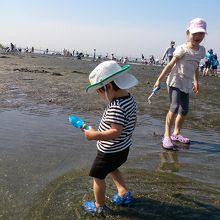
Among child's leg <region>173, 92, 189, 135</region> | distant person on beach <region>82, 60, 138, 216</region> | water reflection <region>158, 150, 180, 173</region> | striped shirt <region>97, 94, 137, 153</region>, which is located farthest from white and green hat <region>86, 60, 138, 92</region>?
child's leg <region>173, 92, 189, 135</region>

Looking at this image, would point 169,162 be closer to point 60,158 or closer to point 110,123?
point 60,158

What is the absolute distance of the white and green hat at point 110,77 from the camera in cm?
343

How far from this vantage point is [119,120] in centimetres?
337

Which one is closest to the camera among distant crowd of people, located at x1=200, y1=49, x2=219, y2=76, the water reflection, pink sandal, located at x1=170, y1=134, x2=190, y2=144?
the water reflection

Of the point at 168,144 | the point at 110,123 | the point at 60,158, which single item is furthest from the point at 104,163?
the point at 168,144

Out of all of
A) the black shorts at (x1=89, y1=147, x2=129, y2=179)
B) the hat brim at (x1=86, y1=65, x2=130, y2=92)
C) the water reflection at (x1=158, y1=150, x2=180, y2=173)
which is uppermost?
the hat brim at (x1=86, y1=65, x2=130, y2=92)

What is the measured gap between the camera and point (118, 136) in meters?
3.40

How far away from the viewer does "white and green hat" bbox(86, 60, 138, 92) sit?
11.3 feet

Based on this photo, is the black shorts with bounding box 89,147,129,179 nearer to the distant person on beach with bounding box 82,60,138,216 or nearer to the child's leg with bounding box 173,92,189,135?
the distant person on beach with bounding box 82,60,138,216

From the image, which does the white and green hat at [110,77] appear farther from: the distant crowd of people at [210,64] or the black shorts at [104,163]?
the distant crowd of people at [210,64]

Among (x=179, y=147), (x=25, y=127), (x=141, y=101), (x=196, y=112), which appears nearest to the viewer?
(x=179, y=147)

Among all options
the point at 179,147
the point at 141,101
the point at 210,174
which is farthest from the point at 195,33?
the point at 141,101

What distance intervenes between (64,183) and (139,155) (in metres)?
1.54

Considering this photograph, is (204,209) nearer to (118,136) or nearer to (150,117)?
(118,136)
